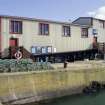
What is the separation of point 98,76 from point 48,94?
26.1ft

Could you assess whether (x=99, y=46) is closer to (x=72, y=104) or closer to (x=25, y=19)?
(x=25, y=19)

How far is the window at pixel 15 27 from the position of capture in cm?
3744

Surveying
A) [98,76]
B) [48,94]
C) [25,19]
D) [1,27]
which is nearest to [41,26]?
[25,19]

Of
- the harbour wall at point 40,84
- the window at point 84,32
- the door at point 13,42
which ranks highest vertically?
the window at point 84,32

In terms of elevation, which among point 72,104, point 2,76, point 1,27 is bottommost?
point 72,104

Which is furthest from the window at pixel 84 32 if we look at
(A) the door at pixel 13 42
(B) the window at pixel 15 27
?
(A) the door at pixel 13 42

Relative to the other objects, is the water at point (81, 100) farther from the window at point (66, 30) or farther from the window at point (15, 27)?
the window at point (66, 30)

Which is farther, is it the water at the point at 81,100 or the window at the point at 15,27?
the window at the point at 15,27

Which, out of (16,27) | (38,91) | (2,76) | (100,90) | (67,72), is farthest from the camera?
(16,27)

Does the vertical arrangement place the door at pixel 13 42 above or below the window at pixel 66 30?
below

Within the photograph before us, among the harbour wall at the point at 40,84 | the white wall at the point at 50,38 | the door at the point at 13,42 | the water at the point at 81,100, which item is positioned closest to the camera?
the harbour wall at the point at 40,84

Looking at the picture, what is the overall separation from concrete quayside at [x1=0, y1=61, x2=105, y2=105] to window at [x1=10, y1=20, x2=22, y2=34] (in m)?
6.95

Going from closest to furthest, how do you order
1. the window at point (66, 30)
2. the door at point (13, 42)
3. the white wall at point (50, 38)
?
the white wall at point (50, 38)
the door at point (13, 42)
the window at point (66, 30)

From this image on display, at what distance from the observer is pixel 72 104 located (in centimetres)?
2948
